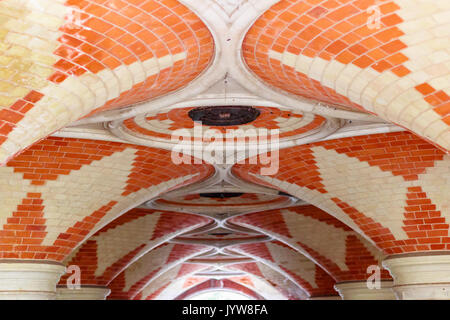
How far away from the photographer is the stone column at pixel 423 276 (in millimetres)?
9602

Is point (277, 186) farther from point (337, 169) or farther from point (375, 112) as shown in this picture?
point (375, 112)

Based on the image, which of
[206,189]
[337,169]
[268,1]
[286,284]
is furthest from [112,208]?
[286,284]

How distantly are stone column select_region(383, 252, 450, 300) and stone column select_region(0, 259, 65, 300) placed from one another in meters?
6.34

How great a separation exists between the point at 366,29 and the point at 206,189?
866 centimetres

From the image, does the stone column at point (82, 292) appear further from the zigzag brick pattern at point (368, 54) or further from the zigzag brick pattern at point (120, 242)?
the zigzag brick pattern at point (368, 54)

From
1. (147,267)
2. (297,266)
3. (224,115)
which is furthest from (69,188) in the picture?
(297,266)

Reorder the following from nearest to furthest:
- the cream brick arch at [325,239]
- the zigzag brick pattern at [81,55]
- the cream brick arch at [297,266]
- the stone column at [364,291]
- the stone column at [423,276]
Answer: the zigzag brick pattern at [81,55] < the stone column at [423,276] < the stone column at [364,291] < the cream brick arch at [325,239] < the cream brick arch at [297,266]

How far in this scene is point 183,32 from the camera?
16.8ft

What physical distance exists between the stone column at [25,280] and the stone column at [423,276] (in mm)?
6338

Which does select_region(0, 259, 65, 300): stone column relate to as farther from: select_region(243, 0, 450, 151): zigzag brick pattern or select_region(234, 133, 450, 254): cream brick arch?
select_region(243, 0, 450, 151): zigzag brick pattern

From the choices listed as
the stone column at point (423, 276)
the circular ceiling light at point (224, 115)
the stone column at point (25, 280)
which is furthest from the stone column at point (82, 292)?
the stone column at point (423, 276)

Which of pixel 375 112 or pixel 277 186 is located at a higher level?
pixel 277 186

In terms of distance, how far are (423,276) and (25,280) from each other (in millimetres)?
6959

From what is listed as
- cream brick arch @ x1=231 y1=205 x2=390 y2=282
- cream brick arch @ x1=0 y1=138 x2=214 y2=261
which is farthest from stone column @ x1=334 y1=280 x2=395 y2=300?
cream brick arch @ x1=0 y1=138 x2=214 y2=261
